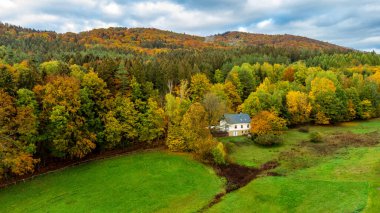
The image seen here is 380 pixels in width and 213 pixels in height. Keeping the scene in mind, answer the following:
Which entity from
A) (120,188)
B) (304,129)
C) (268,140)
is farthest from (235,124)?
(120,188)

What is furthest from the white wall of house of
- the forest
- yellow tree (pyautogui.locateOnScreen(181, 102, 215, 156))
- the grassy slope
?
the grassy slope

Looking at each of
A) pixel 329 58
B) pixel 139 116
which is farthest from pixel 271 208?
pixel 329 58

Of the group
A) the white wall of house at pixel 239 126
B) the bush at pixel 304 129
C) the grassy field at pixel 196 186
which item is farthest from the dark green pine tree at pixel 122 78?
the bush at pixel 304 129

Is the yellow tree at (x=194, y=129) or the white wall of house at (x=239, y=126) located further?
the white wall of house at (x=239, y=126)

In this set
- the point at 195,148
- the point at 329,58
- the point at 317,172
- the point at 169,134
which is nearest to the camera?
the point at 317,172

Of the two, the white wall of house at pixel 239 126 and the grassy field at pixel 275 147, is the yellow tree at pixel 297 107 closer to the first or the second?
the grassy field at pixel 275 147

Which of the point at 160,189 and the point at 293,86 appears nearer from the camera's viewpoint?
the point at 160,189

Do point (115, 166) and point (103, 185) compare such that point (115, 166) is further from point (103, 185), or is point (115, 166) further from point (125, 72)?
point (125, 72)
